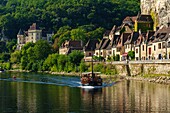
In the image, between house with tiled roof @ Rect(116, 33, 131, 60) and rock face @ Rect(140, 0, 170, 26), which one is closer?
house with tiled roof @ Rect(116, 33, 131, 60)

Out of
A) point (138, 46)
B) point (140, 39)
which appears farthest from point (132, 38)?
point (138, 46)

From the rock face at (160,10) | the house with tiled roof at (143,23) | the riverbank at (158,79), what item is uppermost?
the rock face at (160,10)

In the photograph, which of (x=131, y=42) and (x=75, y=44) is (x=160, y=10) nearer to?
(x=131, y=42)

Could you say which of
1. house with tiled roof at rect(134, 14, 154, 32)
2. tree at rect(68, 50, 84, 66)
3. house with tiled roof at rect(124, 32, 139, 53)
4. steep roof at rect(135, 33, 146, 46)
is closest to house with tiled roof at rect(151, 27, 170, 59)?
steep roof at rect(135, 33, 146, 46)

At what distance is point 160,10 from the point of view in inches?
4732

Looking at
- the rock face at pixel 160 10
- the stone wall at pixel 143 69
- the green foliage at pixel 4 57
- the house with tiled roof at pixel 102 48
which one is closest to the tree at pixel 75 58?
the house with tiled roof at pixel 102 48

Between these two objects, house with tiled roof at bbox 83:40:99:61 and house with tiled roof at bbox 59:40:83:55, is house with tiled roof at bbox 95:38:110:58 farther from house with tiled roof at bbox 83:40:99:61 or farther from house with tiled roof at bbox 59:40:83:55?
house with tiled roof at bbox 59:40:83:55

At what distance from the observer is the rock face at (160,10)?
116037mm

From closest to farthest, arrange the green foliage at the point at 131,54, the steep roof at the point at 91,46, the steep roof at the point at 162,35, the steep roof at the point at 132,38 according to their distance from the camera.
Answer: the steep roof at the point at 162,35, the green foliage at the point at 131,54, the steep roof at the point at 132,38, the steep roof at the point at 91,46

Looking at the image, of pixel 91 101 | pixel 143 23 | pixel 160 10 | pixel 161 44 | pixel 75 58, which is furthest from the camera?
pixel 160 10

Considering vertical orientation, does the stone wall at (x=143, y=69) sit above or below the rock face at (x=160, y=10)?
below

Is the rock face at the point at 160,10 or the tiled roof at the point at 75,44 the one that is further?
the tiled roof at the point at 75,44

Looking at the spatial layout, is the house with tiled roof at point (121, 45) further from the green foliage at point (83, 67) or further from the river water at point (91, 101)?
the river water at point (91, 101)

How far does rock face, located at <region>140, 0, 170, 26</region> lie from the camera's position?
11604 centimetres
